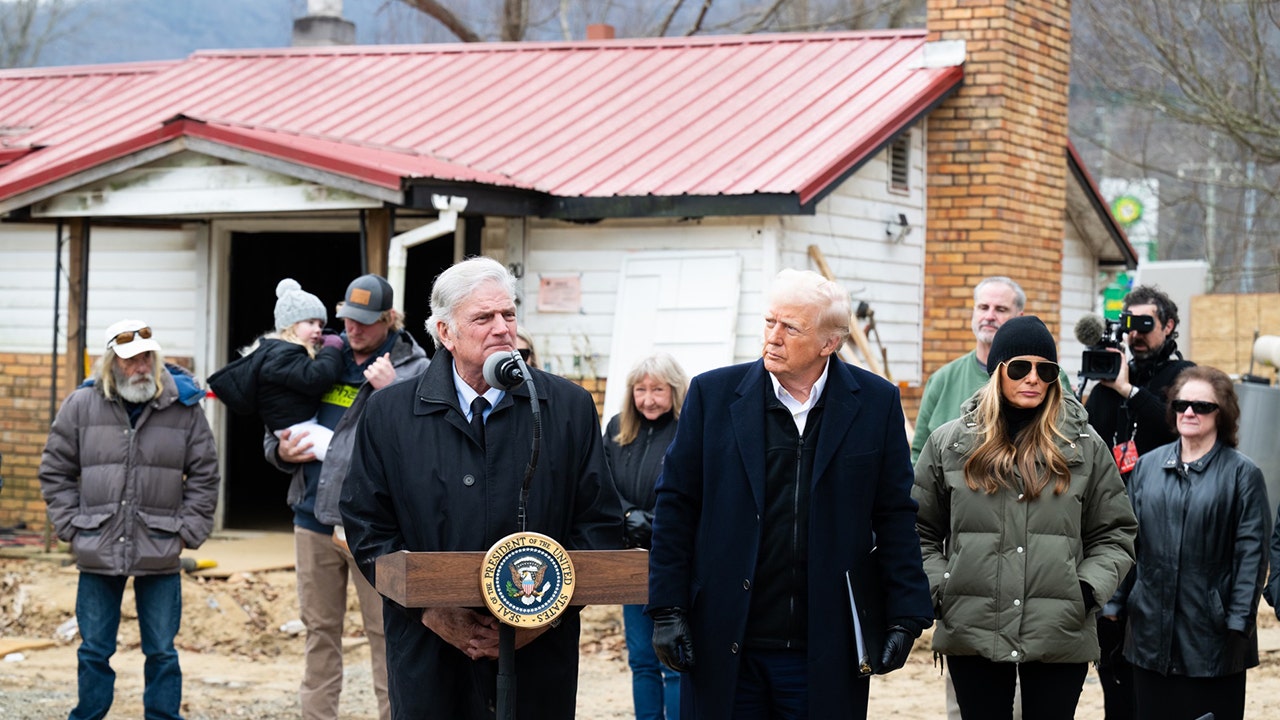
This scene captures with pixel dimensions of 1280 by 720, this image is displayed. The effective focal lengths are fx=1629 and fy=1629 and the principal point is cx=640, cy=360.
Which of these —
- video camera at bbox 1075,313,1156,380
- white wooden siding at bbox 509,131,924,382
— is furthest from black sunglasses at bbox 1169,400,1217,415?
white wooden siding at bbox 509,131,924,382

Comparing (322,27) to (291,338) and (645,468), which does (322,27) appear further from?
(645,468)

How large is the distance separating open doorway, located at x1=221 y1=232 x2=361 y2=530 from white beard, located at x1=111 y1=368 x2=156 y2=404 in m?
5.81

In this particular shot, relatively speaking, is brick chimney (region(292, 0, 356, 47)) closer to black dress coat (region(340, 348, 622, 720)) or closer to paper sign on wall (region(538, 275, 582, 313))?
paper sign on wall (region(538, 275, 582, 313))

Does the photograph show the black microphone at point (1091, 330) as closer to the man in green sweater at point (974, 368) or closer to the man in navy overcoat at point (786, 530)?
the man in green sweater at point (974, 368)

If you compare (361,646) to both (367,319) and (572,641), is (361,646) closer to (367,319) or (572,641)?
(367,319)

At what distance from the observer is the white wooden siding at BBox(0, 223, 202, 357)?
13.0m

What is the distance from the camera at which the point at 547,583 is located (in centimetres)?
419

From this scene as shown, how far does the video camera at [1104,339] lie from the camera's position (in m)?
6.50

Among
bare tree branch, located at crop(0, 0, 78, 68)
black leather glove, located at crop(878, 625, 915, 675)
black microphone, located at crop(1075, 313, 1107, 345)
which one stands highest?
bare tree branch, located at crop(0, 0, 78, 68)

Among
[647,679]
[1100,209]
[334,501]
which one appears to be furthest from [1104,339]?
[1100,209]

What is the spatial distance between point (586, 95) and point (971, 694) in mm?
9324

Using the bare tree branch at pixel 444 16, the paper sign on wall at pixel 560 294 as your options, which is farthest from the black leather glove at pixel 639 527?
the bare tree branch at pixel 444 16

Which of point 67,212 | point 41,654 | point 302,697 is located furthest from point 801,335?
point 67,212

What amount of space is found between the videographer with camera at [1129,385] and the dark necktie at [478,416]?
9.35ft
